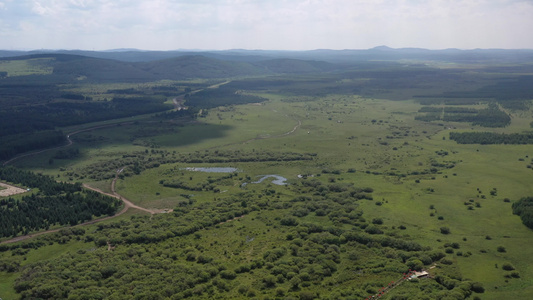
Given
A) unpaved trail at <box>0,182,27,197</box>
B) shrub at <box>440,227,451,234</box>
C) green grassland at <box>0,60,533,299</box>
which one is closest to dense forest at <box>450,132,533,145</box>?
green grassland at <box>0,60,533,299</box>

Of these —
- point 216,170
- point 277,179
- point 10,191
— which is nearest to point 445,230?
point 277,179

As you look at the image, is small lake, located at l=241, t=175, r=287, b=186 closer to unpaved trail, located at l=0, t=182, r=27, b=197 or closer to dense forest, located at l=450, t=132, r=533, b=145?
unpaved trail, located at l=0, t=182, r=27, b=197

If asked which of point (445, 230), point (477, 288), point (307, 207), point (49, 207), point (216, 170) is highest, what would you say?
point (477, 288)

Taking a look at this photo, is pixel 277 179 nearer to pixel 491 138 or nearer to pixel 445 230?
pixel 445 230

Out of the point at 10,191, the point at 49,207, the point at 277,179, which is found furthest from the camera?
the point at 277,179

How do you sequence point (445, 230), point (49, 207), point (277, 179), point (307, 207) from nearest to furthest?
1. point (445, 230)
2. point (307, 207)
3. point (49, 207)
4. point (277, 179)
